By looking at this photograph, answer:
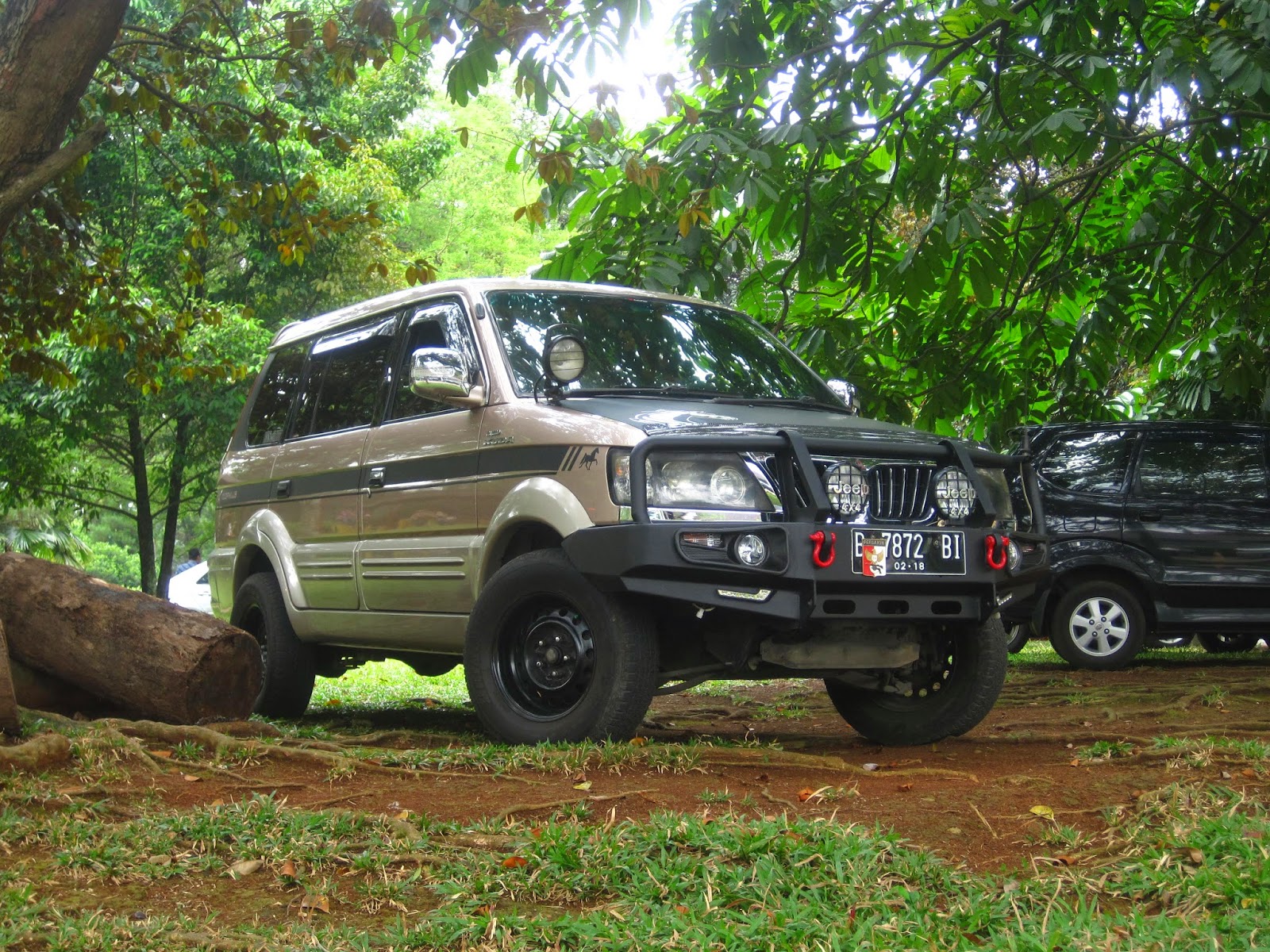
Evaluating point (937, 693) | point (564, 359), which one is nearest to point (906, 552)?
point (937, 693)

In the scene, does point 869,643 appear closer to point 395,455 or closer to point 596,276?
point 395,455

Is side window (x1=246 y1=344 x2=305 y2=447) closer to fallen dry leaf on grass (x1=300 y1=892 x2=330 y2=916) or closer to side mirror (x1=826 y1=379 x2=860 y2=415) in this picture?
side mirror (x1=826 y1=379 x2=860 y2=415)

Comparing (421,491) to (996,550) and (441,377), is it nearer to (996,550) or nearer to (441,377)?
(441,377)

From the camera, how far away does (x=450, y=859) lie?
158 inches

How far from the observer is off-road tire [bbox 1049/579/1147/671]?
1072 centimetres

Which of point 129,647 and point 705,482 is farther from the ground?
point 705,482

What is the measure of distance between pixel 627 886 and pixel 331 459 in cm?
418

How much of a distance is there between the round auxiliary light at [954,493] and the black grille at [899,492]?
44 millimetres

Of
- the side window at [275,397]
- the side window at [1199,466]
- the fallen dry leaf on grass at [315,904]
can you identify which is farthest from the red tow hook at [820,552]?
the side window at [1199,466]

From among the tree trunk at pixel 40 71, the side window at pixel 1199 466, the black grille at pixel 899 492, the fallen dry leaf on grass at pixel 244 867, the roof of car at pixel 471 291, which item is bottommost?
the fallen dry leaf on grass at pixel 244 867

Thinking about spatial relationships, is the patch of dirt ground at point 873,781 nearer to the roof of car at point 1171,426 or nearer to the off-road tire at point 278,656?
the off-road tire at point 278,656

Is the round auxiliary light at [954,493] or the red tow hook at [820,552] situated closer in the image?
the red tow hook at [820,552]

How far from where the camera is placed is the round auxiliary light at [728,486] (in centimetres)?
545

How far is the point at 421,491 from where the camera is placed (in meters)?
6.70
